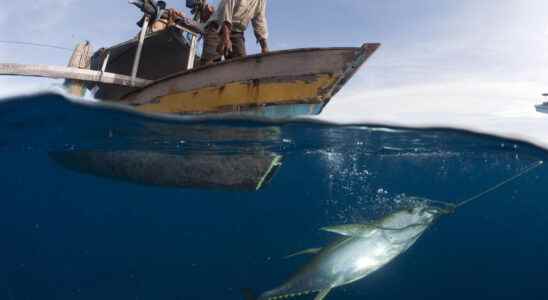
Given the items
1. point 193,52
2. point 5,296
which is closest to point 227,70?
point 193,52

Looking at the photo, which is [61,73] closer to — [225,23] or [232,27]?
[225,23]

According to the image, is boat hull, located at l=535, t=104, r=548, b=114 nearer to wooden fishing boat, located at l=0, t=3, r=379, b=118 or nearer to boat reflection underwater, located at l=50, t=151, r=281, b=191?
wooden fishing boat, located at l=0, t=3, r=379, b=118

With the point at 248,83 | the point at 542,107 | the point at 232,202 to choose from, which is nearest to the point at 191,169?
the point at 248,83

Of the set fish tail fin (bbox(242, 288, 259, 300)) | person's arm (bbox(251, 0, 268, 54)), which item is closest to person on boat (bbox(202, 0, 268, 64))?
person's arm (bbox(251, 0, 268, 54))

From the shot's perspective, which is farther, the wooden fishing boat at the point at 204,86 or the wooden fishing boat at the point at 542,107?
the wooden fishing boat at the point at 542,107

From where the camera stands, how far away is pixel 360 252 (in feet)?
14.9

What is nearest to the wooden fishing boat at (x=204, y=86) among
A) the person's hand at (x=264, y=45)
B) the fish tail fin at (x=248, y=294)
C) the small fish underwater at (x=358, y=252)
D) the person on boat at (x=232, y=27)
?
the person on boat at (x=232, y=27)

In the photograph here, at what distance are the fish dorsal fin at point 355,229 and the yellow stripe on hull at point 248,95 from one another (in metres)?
3.03

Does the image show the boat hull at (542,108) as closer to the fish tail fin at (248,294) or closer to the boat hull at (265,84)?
the boat hull at (265,84)

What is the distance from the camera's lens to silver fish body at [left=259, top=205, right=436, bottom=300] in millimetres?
4488

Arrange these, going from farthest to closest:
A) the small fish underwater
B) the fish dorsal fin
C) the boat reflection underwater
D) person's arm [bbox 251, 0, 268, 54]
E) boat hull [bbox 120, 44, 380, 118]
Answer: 1. the boat reflection underwater
2. person's arm [bbox 251, 0, 268, 54]
3. boat hull [bbox 120, 44, 380, 118]
4. the small fish underwater
5. the fish dorsal fin

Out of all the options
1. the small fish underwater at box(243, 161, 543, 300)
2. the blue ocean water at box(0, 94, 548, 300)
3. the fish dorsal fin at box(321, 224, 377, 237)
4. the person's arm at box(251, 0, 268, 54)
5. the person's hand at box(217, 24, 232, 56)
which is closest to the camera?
the fish dorsal fin at box(321, 224, 377, 237)

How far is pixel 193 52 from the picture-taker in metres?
10.3

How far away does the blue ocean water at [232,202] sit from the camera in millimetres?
9992
